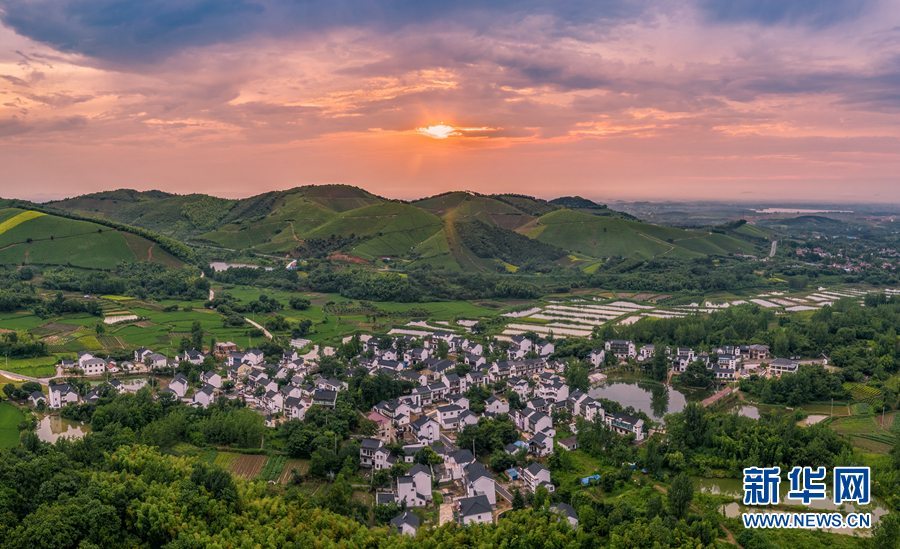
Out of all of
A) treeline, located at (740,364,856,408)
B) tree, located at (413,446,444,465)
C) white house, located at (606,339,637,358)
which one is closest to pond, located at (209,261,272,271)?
white house, located at (606,339,637,358)

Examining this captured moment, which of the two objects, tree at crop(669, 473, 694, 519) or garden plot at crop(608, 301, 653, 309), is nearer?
tree at crop(669, 473, 694, 519)

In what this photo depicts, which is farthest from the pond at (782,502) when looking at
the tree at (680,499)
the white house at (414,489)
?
the white house at (414,489)

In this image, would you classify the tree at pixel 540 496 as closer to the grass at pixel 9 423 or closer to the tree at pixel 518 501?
the tree at pixel 518 501

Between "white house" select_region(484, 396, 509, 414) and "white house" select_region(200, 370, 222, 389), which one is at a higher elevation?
"white house" select_region(200, 370, 222, 389)

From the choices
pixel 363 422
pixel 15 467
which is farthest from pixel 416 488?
pixel 15 467

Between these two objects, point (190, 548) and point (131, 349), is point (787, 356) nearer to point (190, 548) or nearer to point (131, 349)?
point (190, 548)

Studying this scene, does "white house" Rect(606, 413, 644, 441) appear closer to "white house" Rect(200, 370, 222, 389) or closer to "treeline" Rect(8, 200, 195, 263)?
"white house" Rect(200, 370, 222, 389)
